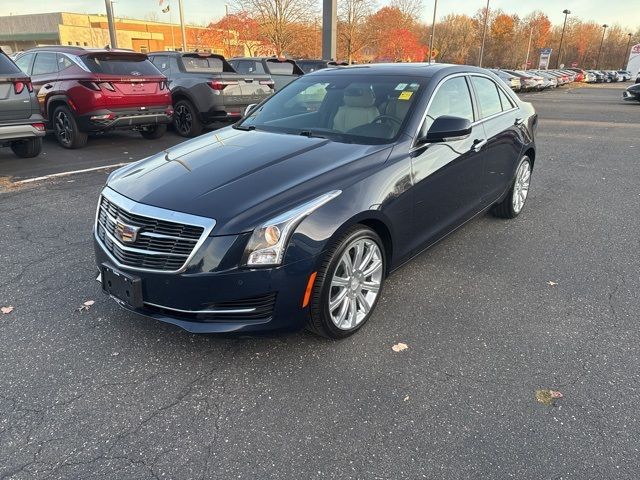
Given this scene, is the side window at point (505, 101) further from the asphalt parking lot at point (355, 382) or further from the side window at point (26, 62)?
the side window at point (26, 62)

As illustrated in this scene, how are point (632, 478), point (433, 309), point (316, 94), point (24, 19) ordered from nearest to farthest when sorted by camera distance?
point (632, 478), point (433, 309), point (316, 94), point (24, 19)

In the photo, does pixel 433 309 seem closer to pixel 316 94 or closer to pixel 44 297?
pixel 316 94

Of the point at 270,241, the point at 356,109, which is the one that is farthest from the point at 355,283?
the point at 356,109

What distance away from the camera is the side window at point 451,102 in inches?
147

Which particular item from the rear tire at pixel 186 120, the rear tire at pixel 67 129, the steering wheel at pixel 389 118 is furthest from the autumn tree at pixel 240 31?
the steering wheel at pixel 389 118

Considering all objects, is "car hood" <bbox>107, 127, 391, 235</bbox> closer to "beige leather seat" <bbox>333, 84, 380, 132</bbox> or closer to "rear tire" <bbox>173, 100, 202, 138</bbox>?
"beige leather seat" <bbox>333, 84, 380, 132</bbox>

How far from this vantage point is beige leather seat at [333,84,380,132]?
12.4ft

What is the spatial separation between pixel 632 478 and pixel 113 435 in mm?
2375

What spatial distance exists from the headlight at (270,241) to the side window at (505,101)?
3372 millimetres

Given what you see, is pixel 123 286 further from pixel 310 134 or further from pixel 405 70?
pixel 405 70

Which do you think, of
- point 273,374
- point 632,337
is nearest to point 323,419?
Answer: point 273,374

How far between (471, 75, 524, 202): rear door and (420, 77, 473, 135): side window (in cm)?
24

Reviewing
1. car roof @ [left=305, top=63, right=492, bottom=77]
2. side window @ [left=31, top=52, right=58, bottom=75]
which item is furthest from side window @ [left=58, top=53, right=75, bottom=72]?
car roof @ [left=305, top=63, right=492, bottom=77]

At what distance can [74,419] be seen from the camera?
2.45m
